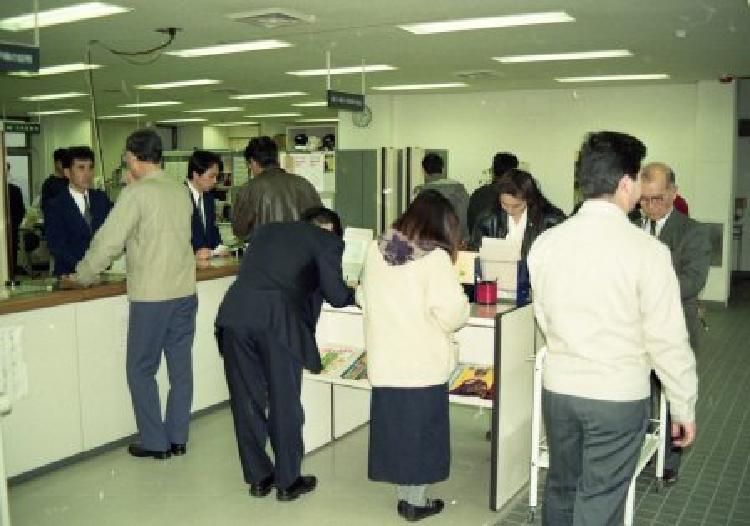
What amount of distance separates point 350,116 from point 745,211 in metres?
6.39

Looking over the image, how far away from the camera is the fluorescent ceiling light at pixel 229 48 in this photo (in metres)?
7.03

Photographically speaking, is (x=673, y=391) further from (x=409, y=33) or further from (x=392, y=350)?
(x=409, y=33)

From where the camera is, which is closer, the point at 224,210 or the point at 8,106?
the point at 224,210

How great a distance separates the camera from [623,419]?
2.17m

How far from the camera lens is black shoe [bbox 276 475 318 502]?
353 cm

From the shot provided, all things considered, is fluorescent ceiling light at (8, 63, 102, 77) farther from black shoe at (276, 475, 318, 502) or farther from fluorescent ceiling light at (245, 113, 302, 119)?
fluorescent ceiling light at (245, 113, 302, 119)

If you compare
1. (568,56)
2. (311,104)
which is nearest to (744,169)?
(568,56)

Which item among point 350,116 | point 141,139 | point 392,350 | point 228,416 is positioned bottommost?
point 228,416

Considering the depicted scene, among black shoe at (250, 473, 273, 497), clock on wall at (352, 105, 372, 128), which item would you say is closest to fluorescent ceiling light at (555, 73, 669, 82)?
clock on wall at (352, 105, 372, 128)

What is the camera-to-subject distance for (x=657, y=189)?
11.8 ft

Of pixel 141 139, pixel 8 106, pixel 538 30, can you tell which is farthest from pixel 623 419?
pixel 8 106

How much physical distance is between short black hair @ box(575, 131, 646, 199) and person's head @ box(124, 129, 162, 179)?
2470 mm

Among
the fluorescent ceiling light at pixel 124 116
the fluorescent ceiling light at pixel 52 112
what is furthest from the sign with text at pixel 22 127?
the fluorescent ceiling light at pixel 124 116

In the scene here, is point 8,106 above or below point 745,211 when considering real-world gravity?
above
